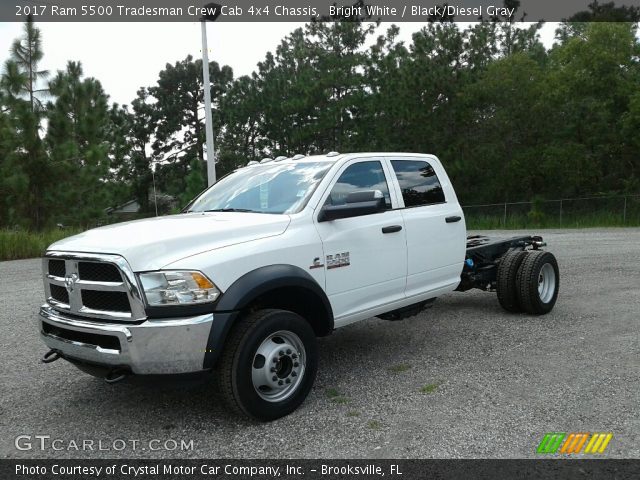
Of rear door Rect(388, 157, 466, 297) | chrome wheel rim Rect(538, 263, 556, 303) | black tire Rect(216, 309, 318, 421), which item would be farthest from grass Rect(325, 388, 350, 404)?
chrome wheel rim Rect(538, 263, 556, 303)

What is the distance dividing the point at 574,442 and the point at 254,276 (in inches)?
93.4

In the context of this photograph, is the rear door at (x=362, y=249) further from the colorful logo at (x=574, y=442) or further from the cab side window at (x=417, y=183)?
the colorful logo at (x=574, y=442)

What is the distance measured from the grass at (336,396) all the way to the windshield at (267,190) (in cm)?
153

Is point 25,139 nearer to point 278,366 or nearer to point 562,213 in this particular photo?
point 278,366

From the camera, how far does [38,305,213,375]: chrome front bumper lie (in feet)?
11.7

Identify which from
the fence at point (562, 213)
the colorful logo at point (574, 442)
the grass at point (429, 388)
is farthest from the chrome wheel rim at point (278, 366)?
the fence at point (562, 213)

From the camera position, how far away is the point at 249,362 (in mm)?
3850

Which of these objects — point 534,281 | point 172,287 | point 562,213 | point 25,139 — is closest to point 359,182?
point 172,287

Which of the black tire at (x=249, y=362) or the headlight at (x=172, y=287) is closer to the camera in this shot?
the headlight at (x=172, y=287)

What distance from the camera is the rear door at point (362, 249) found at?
15.1 ft

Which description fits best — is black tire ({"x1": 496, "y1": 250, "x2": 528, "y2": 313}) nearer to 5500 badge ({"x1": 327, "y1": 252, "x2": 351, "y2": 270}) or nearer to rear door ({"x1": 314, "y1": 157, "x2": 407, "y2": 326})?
rear door ({"x1": 314, "y1": 157, "x2": 407, "y2": 326})

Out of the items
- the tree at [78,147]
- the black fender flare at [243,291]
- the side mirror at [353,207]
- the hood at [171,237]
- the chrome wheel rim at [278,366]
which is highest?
the tree at [78,147]

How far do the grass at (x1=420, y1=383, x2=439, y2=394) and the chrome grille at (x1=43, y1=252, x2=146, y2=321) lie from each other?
235 cm

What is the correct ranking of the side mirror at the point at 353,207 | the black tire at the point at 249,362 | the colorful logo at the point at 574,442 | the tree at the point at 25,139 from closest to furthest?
the colorful logo at the point at 574,442, the black tire at the point at 249,362, the side mirror at the point at 353,207, the tree at the point at 25,139
